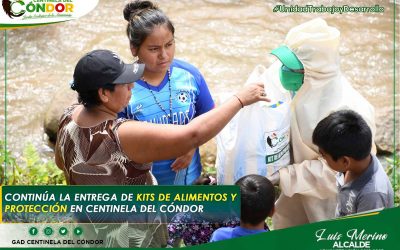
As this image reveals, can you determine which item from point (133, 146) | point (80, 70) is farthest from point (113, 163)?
point (80, 70)

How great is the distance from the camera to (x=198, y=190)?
12.6 feet

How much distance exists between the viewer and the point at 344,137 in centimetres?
361

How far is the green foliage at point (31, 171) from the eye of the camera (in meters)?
4.39

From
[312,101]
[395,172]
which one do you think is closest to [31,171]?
[312,101]

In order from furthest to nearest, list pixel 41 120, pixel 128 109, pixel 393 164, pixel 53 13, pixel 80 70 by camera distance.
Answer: pixel 41 120, pixel 393 164, pixel 53 13, pixel 128 109, pixel 80 70

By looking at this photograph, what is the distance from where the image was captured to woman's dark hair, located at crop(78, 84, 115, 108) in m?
3.39

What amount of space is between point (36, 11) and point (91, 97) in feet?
2.51

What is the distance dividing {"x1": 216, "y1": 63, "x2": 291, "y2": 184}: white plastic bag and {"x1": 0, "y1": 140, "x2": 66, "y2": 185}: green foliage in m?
0.95

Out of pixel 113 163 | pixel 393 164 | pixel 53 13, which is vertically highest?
pixel 53 13

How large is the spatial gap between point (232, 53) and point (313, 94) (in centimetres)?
61

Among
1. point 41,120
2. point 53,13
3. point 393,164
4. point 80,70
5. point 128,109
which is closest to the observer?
point 80,70

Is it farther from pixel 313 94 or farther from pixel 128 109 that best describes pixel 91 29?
pixel 313 94

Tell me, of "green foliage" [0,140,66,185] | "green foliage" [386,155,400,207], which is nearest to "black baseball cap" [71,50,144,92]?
"green foliage" [0,140,66,185]

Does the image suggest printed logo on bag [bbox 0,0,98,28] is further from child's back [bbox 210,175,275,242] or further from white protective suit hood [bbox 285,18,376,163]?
child's back [bbox 210,175,275,242]
